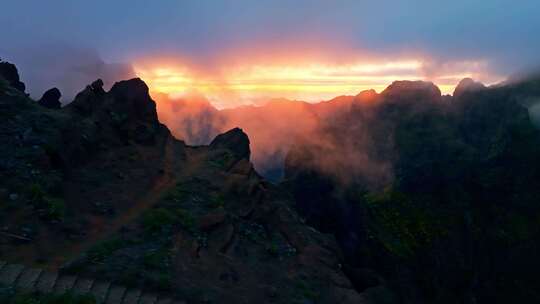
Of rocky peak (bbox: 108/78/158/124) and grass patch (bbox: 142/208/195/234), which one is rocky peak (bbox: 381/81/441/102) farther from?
grass patch (bbox: 142/208/195/234)

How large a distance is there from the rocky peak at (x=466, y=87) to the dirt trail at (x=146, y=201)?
111224 millimetres

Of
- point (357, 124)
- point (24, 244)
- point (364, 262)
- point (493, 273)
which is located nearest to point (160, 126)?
point (24, 244)

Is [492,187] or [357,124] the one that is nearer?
[492,187]

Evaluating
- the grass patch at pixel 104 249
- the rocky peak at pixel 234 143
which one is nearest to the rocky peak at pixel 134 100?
the rocky peak at pixel 234 143

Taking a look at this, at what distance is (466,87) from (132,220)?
441ft

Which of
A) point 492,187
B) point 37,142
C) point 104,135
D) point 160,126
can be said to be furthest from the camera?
point 492,187

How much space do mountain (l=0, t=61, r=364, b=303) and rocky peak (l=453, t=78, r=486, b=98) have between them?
11227 centimetres

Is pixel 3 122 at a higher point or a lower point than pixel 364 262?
higher

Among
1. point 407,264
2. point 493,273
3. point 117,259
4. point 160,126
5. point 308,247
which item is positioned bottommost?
point 493,273

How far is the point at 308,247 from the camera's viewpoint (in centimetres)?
4644

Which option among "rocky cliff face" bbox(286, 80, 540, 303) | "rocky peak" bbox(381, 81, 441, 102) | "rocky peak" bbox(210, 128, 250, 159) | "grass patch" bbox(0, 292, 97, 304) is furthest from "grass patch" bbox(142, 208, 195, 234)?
"rocky peak" bbox(381, 81, 441, 102)

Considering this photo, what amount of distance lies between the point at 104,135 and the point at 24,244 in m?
19.9

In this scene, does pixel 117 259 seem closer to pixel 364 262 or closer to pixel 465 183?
pixel 364 262

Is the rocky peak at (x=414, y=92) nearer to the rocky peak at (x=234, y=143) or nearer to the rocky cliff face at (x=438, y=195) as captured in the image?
the rocky cliff face at (x=438, y=195)
